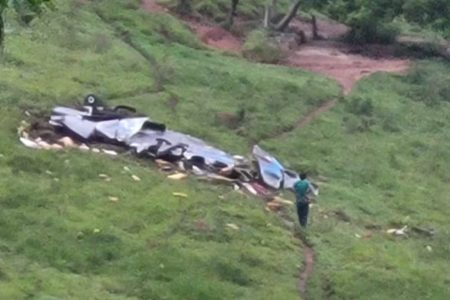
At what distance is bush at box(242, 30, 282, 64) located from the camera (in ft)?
117

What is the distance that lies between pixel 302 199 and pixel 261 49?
15974 millimetres

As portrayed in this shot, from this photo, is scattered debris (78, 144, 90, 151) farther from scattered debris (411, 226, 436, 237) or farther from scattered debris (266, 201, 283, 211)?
scattered debris (411, 226, 436, 237)

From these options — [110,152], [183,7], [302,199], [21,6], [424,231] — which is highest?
[21,6]

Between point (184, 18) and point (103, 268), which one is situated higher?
point (103, 268)

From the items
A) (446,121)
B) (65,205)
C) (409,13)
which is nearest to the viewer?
(65,205)

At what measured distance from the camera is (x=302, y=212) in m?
20.4

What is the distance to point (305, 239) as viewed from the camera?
66.2ft

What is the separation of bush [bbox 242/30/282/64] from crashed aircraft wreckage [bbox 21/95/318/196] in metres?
12.4

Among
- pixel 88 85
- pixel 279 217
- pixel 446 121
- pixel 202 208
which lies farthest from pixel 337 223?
pixel 446 121

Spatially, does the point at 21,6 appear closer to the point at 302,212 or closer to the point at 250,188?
the point at 302,212

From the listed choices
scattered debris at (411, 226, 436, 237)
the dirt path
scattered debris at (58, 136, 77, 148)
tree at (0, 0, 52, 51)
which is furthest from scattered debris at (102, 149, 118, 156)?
tree at (0, 0, 52, 51)

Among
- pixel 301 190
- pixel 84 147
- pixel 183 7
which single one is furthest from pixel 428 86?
pixel 301 190

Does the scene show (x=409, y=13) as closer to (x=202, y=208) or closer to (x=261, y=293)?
(x=202, y=208)

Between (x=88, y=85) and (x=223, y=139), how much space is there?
3.23 meters
